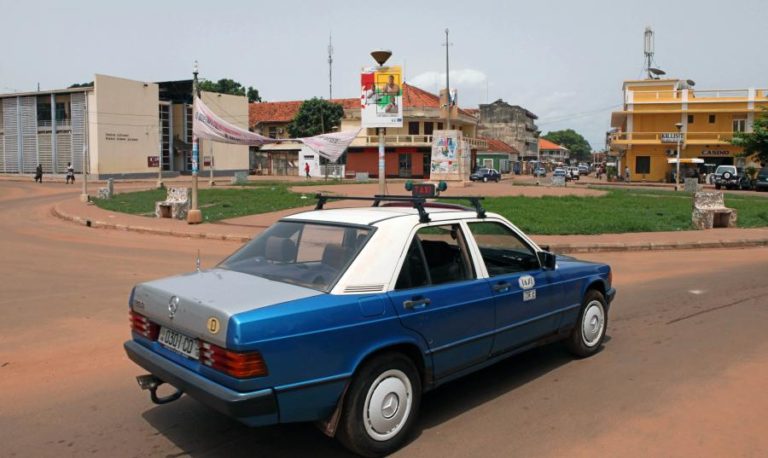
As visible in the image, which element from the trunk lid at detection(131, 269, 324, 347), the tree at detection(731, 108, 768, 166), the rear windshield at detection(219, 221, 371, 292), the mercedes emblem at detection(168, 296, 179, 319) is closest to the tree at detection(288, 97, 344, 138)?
the tree at detection(731, 108, 768, 166)

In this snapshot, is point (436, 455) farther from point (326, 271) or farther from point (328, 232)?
point (328, 232)

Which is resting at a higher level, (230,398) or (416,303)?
(416,303)

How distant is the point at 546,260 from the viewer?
5.18 metres

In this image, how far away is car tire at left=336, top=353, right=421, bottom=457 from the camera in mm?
3668

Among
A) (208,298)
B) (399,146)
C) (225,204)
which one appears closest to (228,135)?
(225,204)

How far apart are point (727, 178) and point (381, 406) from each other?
4874 cm

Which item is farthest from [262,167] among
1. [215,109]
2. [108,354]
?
[108,354]

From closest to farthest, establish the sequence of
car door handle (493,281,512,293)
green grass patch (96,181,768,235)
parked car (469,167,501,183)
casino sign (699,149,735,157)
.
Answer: car door handle (493,281,512,293) < green grass patch (96,181,768,235) < parked car (469,167,501,183) < casino sign (699,149,735,157)

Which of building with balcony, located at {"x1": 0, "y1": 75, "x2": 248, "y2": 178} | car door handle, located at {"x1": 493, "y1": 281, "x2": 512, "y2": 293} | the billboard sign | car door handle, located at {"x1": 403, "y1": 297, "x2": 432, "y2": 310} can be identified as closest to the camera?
car door handle, located at {"x1": 403, "y1": 297, "x2": 432, "y2": 310}

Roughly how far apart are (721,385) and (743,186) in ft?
152

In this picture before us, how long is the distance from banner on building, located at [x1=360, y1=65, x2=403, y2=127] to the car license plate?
44.9 ft

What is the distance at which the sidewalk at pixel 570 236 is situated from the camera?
1387cm

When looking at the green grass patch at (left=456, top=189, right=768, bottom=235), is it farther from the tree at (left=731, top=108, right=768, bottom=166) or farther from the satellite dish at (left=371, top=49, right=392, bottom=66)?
the tree at (left=731, top=108, right=768, bottom=166)

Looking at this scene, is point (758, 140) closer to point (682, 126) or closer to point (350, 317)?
point (682, 126)
